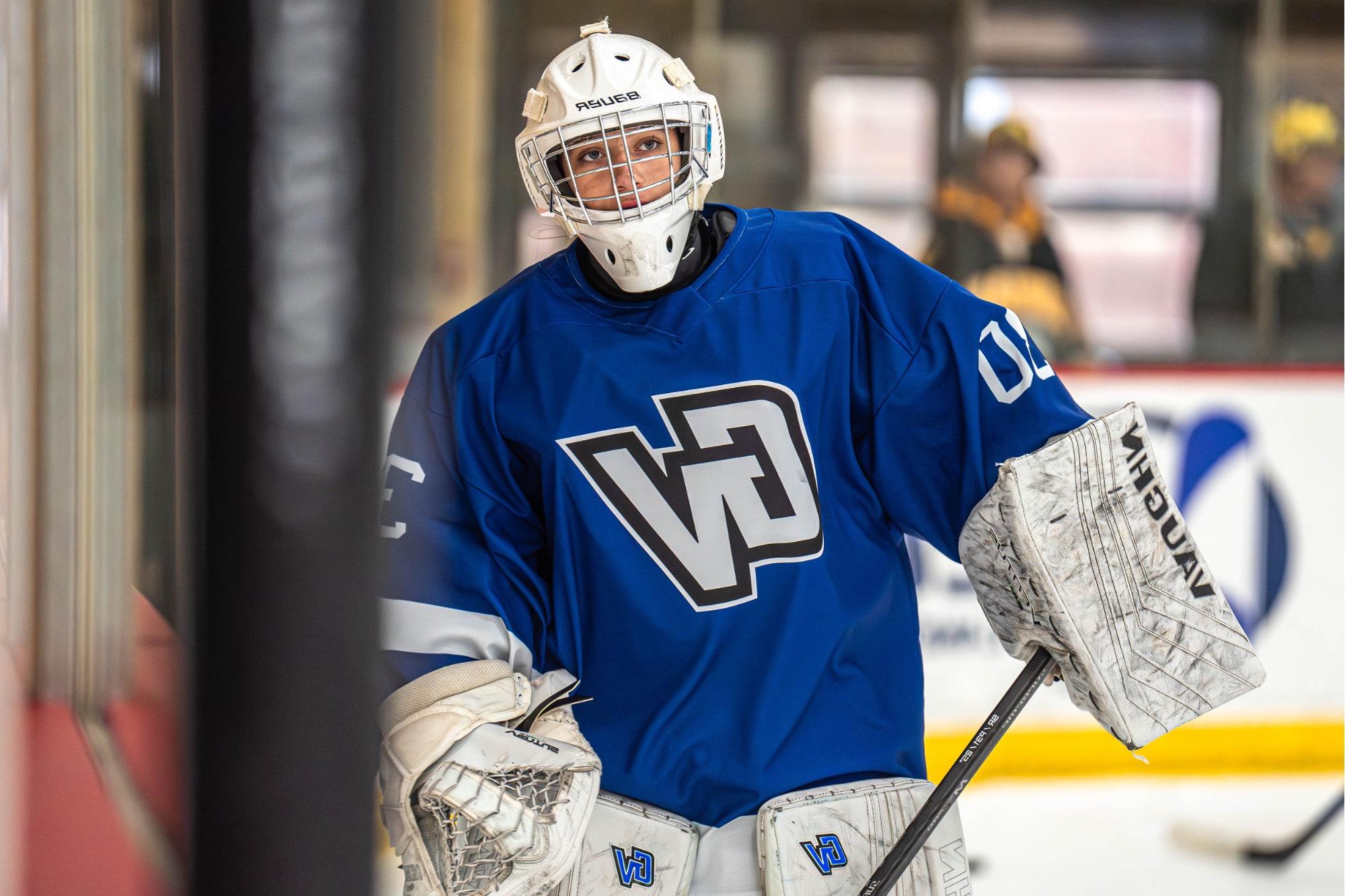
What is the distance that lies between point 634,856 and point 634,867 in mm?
11

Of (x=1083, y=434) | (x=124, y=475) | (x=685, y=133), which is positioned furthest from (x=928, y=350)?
(x=124, y=475)

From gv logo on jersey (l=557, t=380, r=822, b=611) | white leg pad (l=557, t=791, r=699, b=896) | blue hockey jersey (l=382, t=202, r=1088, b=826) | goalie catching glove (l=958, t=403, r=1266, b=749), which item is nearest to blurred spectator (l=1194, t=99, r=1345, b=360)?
goalie catching glove (l=958, t=403, r=1266, b=749)

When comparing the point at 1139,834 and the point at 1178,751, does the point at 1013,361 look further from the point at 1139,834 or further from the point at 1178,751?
the point at 1178,751

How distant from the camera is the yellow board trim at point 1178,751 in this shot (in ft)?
11.1

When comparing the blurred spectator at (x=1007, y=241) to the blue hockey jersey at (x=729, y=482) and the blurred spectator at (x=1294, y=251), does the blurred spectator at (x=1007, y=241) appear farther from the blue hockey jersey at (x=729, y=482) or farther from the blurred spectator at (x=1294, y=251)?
the blue hockey jersey at (x=729, y=482)

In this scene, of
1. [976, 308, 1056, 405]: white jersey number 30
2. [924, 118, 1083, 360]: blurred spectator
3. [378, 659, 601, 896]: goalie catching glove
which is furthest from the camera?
[924, 118, 1083, 360]: blurred spectator

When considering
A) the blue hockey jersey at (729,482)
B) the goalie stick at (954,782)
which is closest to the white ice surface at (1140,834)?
the goalie stick at (954,782)

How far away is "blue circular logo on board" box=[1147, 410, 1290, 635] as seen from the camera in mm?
3434

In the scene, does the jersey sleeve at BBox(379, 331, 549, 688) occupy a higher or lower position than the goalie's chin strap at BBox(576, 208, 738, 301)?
lower

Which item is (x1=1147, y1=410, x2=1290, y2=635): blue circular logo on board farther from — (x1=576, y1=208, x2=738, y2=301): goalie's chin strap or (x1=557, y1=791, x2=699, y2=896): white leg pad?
(x1=557, y1=791, x2=699, y2=896): white leg pad

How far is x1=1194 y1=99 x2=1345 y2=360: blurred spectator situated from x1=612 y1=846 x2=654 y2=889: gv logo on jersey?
314cm

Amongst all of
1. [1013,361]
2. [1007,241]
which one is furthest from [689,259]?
[1007,241]

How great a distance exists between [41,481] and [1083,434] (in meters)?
1.08

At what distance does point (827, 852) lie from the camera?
4.37 ft
